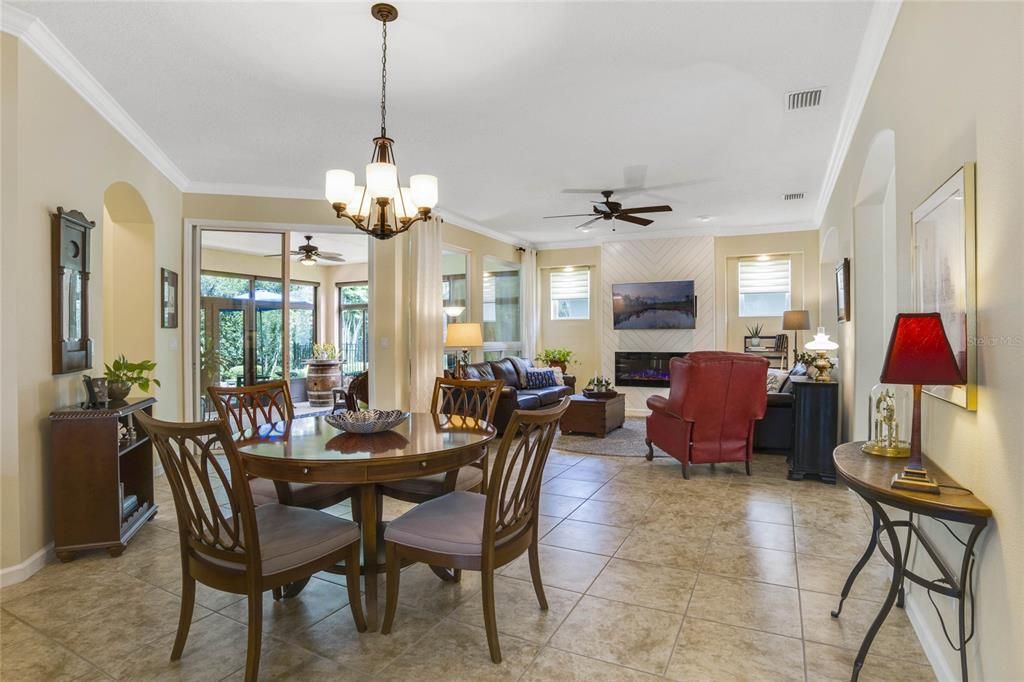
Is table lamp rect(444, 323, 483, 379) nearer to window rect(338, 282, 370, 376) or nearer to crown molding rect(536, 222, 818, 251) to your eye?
crown molding rect(536, 222, 818, 251)

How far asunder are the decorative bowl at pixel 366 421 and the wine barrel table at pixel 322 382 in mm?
6920

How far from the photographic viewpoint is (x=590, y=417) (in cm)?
624

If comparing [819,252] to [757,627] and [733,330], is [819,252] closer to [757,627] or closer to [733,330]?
[733,330]

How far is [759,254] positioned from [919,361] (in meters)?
6.60

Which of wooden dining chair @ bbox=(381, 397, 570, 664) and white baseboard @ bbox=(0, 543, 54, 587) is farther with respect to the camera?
white baseboard @ bbox=(0, 543, 54, 587)

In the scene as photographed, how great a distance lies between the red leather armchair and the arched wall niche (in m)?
4.60

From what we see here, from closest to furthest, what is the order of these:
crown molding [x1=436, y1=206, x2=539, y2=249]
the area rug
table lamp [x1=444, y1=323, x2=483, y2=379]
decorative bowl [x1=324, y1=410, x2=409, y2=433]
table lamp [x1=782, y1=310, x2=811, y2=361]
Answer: decorative bowl [x1=324, y1=410, x2=409, y2=433]
the area rug
table lamp [x1=444, y1=323, x2=483, y2=379]
table lamp [x1=782, y1=310, x2=811, y2=361]
crown molding [x1=436, y1=206, x2=539, y2=249]

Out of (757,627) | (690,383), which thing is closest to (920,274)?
(757,627)

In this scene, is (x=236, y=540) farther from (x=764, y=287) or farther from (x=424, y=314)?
(x=764, y=287)

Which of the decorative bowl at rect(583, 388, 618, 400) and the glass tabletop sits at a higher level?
the glass tabletop

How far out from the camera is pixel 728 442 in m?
4.68

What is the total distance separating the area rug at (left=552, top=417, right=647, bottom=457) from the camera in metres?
5.55

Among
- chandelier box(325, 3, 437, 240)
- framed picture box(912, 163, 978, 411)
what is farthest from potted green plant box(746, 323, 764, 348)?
chandelier box(325, 3, 437, 240)

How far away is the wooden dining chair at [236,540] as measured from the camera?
1.79 metres
